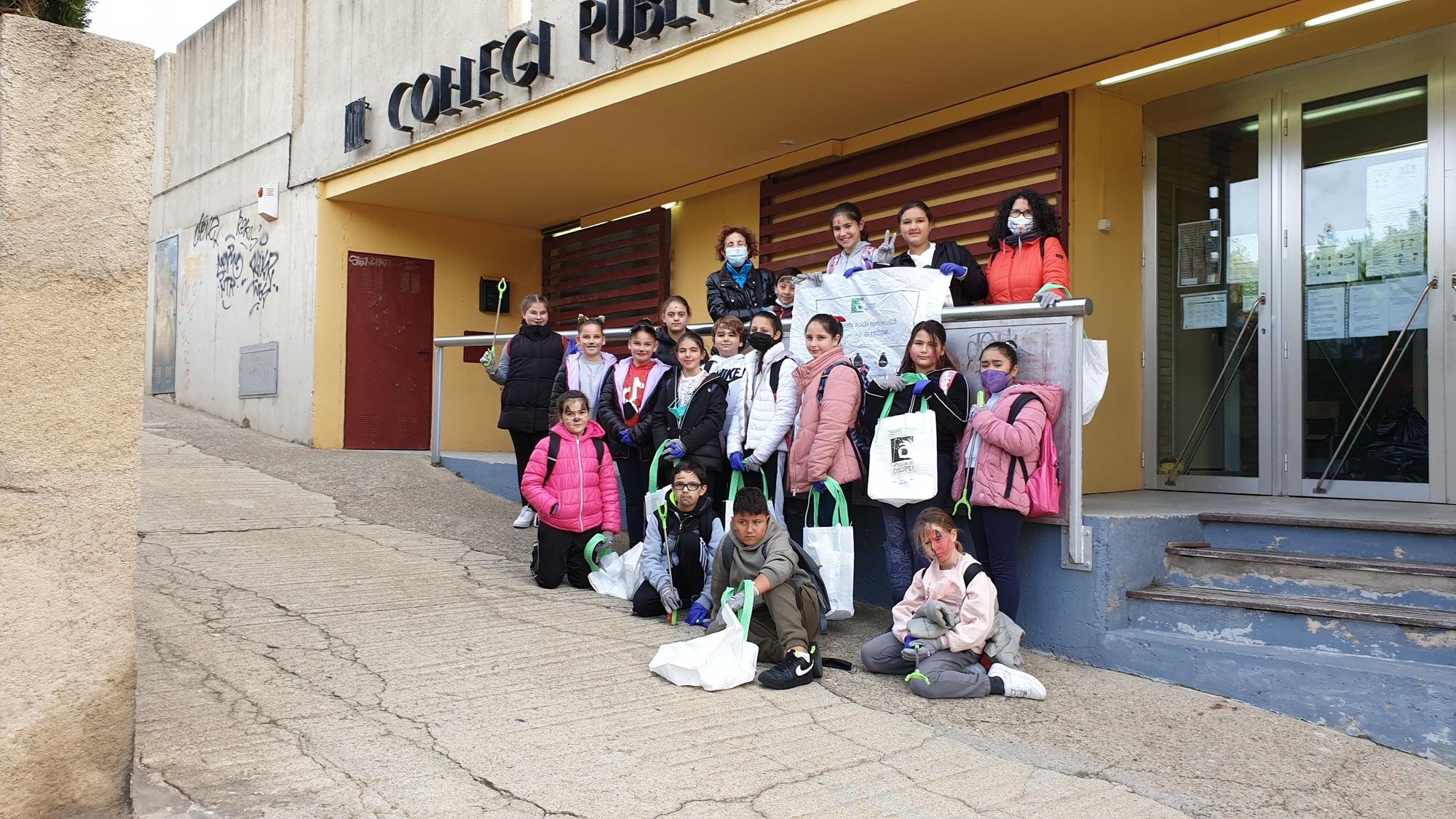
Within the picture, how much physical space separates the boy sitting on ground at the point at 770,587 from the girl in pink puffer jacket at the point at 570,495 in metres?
1.25

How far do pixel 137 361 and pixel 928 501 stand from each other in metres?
3.44

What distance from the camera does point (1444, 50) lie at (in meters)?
6.18

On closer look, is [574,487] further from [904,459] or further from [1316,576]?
[1316,576]

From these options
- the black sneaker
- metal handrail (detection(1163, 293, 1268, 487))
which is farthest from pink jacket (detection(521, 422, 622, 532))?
metal handrail (detection(1163, 293, 1268, 487))

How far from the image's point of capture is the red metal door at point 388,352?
11.3 metres

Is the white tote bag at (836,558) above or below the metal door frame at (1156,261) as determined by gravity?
below

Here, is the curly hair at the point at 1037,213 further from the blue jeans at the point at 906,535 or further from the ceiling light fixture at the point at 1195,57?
the ceiling light fixture at the point at 1195,57

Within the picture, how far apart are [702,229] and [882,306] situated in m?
5.05

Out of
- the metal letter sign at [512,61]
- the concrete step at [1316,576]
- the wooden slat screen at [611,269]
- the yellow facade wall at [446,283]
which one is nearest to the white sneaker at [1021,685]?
the concrete step at [1316,576]

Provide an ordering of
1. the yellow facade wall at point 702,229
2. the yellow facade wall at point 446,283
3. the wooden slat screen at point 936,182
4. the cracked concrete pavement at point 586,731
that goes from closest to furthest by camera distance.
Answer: the cracked concrete pavement at point 586,731, the wooden slat screen at point 936,182, the yellow facade wall at point 702,229, the yellow facade wall at point 446,283

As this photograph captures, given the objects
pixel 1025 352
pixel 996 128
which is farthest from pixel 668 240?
pixel 1025 352

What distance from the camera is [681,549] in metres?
5.70

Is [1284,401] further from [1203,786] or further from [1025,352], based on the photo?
[1203,786]

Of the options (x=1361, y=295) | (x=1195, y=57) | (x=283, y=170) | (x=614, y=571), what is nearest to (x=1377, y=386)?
(x=1361, y=295)
